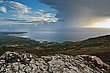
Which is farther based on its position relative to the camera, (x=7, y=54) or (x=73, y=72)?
(x=7, y=54)

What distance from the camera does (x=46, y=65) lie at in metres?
20.1

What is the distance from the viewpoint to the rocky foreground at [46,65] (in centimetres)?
1920

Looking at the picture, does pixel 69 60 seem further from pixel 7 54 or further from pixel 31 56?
pixel 7 54

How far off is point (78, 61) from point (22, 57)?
611 cm

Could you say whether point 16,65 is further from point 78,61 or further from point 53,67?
point 78,61

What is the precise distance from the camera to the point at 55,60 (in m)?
21.2

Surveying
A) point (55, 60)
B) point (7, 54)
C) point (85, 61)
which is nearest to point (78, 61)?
point (85, 61)

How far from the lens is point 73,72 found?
1944cm

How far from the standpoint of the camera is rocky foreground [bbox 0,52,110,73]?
19203 mm

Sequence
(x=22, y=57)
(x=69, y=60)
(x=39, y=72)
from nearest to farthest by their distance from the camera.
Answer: (x=39, y=72)
(x=22, y=57)
(x=69, y=60)

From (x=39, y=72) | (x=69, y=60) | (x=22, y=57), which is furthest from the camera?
(x=69, y=60)

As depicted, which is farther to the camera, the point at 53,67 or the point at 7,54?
the point at 7,54

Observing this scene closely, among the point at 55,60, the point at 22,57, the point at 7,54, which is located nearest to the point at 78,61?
the point at 55,60

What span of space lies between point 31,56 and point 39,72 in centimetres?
258
